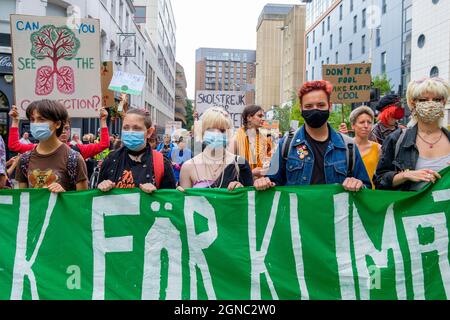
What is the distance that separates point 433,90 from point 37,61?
14.5 ft

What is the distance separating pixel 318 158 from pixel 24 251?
226cm

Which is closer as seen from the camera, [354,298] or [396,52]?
[354,298]

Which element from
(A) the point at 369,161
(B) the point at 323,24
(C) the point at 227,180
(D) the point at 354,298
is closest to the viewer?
(D) the point at 354,298

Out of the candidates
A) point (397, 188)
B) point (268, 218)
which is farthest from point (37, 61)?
point (397, 188)

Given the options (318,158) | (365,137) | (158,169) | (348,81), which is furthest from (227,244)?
(348,81)

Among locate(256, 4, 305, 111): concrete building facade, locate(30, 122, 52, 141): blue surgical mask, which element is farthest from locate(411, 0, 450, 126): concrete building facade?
locate(256, 4, 305, 111): concrete building facade

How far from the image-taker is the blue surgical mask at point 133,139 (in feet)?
12.9

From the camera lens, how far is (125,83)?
9.03m

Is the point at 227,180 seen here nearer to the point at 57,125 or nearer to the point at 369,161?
the point at 57,125

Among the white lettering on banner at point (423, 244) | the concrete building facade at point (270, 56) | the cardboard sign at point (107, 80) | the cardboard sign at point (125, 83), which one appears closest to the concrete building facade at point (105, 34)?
the cardboard sign at point (107, 80)

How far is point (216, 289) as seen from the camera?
142 inches

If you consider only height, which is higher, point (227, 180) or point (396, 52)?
point (396, 52)

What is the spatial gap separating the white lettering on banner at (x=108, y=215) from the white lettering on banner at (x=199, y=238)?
1.29 feet

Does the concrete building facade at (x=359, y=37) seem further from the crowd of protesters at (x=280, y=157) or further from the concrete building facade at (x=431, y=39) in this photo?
the crowd of protesters at (x=280, y=157)
